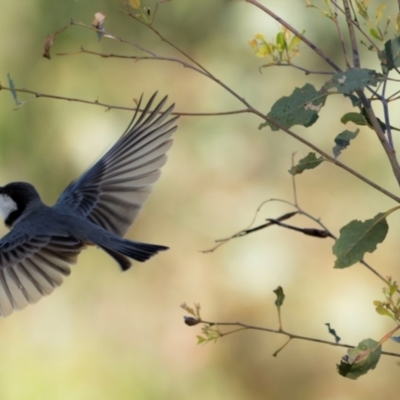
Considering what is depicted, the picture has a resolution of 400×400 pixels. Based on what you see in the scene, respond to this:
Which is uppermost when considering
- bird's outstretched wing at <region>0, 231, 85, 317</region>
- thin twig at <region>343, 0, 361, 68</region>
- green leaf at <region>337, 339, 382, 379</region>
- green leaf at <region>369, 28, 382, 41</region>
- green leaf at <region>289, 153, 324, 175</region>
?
green leaf at <region>369, 28, 382, 41</region>

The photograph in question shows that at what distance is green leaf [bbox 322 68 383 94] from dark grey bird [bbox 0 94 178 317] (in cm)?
76

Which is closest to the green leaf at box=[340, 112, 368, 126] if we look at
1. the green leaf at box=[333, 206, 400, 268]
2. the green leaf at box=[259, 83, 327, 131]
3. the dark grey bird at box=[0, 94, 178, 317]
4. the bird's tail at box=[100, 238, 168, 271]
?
the green leaf at box=[259, 83, 327, 131]

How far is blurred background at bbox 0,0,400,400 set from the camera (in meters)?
5.49

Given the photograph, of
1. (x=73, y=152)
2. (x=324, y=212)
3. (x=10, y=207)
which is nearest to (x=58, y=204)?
(x=10, y=207)

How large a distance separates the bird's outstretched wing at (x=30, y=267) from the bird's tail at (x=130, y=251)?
14cm

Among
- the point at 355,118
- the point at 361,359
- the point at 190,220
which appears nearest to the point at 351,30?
the point at 355,118

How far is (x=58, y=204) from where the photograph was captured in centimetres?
316

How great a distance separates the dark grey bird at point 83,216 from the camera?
2494 millimetres

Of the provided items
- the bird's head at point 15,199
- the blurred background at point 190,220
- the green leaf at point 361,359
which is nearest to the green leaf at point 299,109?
the green leaf at point 361,359

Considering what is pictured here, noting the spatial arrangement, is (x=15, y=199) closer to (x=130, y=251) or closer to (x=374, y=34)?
(x=130, y=251)

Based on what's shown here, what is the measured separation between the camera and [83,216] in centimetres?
307

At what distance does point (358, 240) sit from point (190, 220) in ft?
14.2

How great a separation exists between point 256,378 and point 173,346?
0.67m

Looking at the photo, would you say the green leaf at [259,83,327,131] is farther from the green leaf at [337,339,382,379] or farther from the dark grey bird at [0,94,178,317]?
the dark grey bird at [0,94,178,317]
